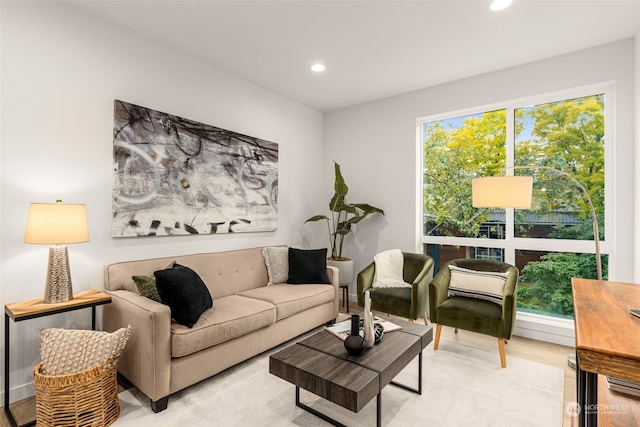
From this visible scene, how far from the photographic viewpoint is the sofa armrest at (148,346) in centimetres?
201

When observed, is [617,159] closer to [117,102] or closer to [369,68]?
[369,68]

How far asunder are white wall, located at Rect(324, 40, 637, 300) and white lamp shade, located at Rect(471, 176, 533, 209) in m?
1.07

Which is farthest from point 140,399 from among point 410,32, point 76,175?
point 410,32

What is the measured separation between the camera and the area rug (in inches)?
76.8

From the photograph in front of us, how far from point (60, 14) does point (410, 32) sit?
8.56 feet

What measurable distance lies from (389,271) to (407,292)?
446 millimetres

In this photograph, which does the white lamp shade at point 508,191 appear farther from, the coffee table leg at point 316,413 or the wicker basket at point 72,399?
the wicker basket at point 72,399

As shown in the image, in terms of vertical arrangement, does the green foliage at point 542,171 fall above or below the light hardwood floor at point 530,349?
above

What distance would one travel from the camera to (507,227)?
11.5ft

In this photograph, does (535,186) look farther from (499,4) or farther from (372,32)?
(372,32)

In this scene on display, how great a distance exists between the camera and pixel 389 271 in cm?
367

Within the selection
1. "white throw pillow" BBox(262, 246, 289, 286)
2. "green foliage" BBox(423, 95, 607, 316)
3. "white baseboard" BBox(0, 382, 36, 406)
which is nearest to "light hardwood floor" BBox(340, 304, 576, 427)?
"green foliage" BBox(423, 95, 607, 316)

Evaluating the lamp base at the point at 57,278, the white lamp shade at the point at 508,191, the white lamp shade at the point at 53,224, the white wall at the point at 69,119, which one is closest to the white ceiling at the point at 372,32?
the white wall at the point at 69,119

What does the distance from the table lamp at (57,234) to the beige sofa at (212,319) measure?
13.4 inches
